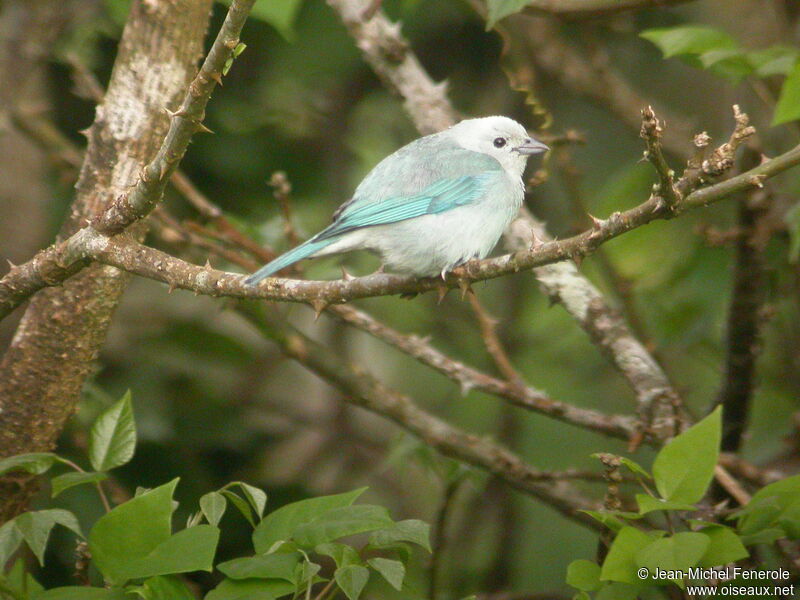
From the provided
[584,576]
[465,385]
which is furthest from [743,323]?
[584,576]

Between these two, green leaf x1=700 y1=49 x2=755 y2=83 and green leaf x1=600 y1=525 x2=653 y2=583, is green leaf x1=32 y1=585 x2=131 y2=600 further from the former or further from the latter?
green leaf x1=700 y1=49 x2=755 y2=83

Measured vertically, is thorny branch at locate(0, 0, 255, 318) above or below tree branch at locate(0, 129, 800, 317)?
above

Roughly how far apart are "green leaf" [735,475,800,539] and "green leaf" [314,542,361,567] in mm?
924

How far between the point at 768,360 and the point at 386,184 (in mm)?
2622

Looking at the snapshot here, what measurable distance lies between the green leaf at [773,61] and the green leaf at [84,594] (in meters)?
2.34

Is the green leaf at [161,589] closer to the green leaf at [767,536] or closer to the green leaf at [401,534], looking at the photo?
→ the green leaf at [401,534]

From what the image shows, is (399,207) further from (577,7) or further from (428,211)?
(577,7)

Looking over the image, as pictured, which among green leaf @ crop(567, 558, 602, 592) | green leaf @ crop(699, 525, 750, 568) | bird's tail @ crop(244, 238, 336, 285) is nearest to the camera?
green leaf @ crop(699, 525, 750, 568)

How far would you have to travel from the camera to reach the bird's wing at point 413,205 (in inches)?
117

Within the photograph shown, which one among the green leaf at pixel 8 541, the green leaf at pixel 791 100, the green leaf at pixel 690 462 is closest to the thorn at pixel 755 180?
the green leaf at pixel 690 462

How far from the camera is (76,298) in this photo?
271 cm

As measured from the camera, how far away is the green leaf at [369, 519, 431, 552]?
2.11m

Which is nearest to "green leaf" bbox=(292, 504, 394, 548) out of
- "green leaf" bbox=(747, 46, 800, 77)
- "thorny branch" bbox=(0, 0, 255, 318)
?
"thorny branch" bbox=(0, 0, 255, 318)

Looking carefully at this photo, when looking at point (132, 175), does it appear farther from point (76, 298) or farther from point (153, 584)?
point (153, 584)
